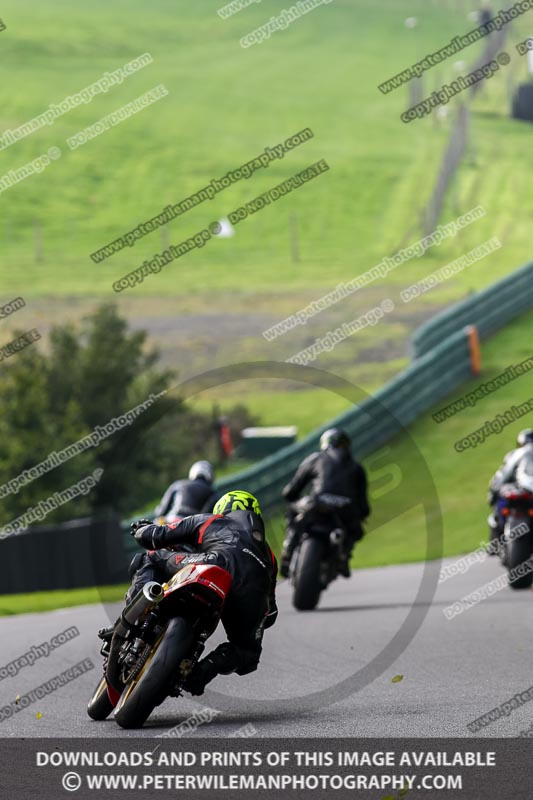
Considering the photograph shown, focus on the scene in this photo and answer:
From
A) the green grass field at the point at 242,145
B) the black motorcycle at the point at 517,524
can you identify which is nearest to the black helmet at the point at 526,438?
the black motorcycle at the point at 517,524

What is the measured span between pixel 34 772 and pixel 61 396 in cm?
4050

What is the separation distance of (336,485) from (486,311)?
20.8 m

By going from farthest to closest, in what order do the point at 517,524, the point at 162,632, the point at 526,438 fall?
the point at 526,438 < the point at 517,524 < the point at 162,632

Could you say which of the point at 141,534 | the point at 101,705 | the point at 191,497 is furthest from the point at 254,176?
the point at 101,705

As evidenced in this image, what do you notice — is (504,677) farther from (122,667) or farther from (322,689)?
(122,667)

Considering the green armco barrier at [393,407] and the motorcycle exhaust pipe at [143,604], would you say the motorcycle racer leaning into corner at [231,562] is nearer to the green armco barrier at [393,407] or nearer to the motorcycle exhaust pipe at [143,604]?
the motorcycle exhaust pipe at [143,604]

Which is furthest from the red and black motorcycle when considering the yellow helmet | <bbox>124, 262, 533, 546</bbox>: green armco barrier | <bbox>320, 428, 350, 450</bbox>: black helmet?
<bbox>124, 262, 533, 546</bbox>: green armco barrier

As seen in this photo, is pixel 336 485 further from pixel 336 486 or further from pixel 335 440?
pixel 335 440

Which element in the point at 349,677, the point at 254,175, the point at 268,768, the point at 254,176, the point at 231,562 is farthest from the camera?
the point at 254,175

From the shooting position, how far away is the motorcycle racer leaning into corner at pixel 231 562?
7883mm

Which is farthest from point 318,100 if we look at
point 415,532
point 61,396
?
point 415,532

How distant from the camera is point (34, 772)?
663 cm

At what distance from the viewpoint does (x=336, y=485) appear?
14.4 metres

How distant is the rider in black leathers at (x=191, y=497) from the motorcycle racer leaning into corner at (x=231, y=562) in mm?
5814
